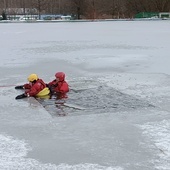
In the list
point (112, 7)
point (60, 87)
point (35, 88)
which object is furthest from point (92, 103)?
point (112, 7)

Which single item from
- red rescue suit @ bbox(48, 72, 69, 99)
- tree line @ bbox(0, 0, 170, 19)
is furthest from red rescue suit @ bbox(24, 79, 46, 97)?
tree line @ bbox(0, 0, 170, 19)

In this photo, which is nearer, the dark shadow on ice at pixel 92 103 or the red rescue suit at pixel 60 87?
the dark shadow on ice at pixel 92 103

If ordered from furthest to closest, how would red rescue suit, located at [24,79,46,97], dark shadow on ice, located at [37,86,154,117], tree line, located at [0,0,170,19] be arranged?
tree line, located at [0,0,170,19]
red rescue suit, located at [24,79,46,97]
dark shadow on ice, located at [37,86,154,117]

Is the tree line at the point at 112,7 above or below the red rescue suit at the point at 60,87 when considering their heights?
above

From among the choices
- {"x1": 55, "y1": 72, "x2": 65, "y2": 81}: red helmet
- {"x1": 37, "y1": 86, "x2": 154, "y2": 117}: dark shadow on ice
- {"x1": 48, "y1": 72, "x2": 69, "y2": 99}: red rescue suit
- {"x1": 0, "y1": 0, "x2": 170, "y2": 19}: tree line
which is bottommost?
{"x1": 37, "y1": 86, "x2": 154, "y2": 117}: dark shadow on ice

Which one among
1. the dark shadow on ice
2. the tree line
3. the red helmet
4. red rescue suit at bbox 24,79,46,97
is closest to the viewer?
the dark shadow on ice

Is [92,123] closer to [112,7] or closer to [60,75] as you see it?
[60,75]

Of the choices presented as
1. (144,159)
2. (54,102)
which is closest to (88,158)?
(144,159)

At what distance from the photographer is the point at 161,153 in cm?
352

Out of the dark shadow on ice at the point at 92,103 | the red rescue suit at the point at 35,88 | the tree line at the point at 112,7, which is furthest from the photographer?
the tree line at the point at 112,7

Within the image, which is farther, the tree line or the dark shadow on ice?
the tree line

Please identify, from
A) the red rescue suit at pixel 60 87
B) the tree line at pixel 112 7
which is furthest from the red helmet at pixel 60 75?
the tree line at pixel 112 7

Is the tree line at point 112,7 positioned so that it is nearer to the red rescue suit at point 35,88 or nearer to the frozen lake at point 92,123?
the frozen lake at point 92,123

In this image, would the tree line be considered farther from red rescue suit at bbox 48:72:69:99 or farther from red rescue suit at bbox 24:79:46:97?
red rescue suit at bbox 24:79:46:97
